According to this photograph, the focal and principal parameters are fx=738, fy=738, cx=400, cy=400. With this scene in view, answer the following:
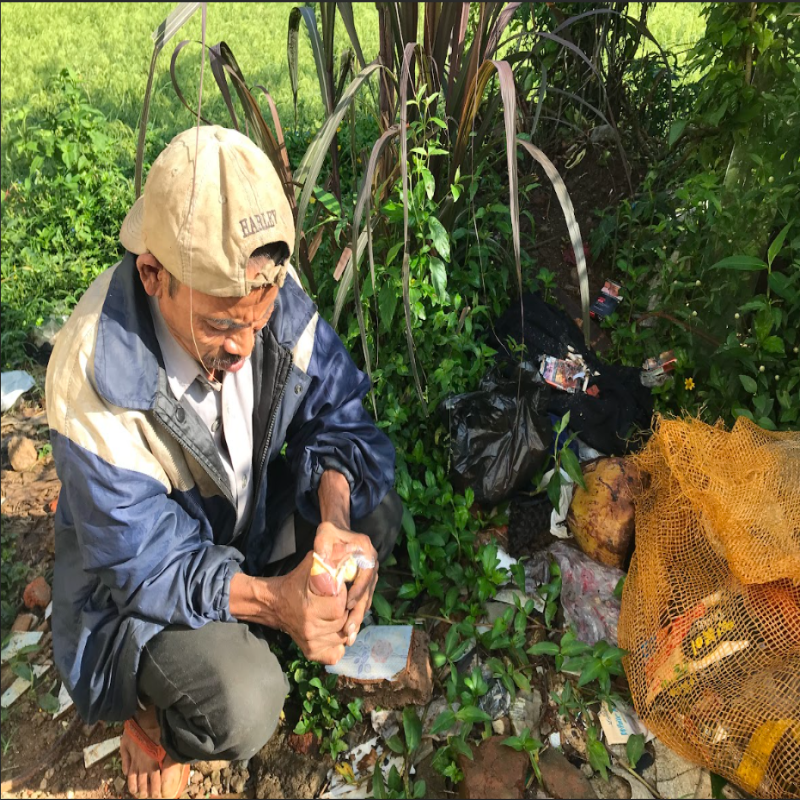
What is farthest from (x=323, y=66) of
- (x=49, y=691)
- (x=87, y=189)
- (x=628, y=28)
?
(x=49, y=691)

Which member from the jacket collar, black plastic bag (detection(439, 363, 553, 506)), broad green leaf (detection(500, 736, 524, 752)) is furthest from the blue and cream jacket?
broad green leaf (detection(500, 736, 524, 752))

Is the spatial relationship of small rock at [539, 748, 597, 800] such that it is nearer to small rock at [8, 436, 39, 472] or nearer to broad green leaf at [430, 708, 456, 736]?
broad green leaf at [430, 708, 456, 736]

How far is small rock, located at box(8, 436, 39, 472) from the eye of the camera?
2.84 m

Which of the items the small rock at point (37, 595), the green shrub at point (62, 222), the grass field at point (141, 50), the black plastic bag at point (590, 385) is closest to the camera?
the small rock at point (37, 595)

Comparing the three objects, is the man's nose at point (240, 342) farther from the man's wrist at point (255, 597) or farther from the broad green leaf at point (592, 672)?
the broad green leaf at point (592, 672)

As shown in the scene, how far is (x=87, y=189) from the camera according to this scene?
3.54 m

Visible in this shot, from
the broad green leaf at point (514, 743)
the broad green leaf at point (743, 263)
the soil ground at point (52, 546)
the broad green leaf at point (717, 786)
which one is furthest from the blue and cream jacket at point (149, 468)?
the broad green leaf at point (743, 263)

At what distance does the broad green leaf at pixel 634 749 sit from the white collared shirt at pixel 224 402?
1173 mm

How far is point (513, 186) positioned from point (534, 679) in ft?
4.48

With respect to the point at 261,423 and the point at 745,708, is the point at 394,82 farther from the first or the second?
the point at 745,708

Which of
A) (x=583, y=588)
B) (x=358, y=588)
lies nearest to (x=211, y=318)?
(x=358, y=588)

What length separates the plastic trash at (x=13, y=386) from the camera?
3055 mm

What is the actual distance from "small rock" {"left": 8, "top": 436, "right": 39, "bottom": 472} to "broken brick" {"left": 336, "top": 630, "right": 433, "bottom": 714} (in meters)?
1.57

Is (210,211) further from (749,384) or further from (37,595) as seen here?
(749,384)
